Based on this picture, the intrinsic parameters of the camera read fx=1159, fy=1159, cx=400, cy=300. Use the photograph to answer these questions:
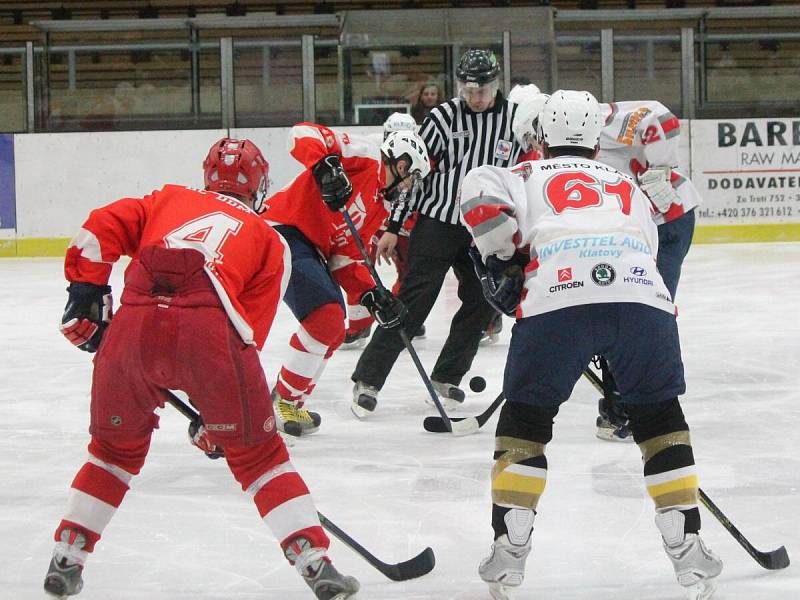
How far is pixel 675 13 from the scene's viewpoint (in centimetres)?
963

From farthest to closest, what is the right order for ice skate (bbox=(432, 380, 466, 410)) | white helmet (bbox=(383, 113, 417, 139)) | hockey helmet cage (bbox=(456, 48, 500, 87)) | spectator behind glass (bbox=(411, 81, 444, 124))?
spectator behind glass (bbox=(411, 81, 444, 124))
white helmet (bbox=(383, 113, 417, 139))
ice skate (bbox=(432, 380, 466, 410))
hockey helmet cage (bbox=(456, 48, 500, 87))

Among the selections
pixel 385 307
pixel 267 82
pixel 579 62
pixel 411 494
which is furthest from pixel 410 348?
pixel 579 62

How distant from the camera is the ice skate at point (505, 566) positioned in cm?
210

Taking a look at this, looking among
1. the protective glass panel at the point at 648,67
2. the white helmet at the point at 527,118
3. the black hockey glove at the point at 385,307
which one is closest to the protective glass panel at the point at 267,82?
the protective glass panel at the point at 648,67

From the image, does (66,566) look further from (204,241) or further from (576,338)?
(576,338)

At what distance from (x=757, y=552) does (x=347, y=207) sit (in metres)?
1.86

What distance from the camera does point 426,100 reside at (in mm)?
8109

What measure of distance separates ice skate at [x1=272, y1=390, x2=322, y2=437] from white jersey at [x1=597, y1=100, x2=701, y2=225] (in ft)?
3.94

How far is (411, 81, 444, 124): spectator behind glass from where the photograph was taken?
8.03 meters

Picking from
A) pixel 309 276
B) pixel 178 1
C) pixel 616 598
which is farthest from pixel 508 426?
pixel 178 1

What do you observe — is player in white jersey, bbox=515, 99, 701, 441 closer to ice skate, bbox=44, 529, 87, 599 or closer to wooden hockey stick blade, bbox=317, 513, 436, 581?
wooden hockey stick blade, bbox=317, 513, 436, 581

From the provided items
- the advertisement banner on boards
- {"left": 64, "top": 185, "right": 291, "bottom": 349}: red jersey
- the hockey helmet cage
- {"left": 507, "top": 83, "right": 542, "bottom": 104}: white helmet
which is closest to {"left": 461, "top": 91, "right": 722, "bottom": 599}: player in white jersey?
{"left": 64, "top": 185, "right": 291, "bottom": 349}: red jersey

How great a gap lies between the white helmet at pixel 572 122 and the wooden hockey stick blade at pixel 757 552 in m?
0.74

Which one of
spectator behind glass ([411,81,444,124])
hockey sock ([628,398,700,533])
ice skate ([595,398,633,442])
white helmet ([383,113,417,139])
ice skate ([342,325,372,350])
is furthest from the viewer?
spectator behind glass ([411,81,444,124])
